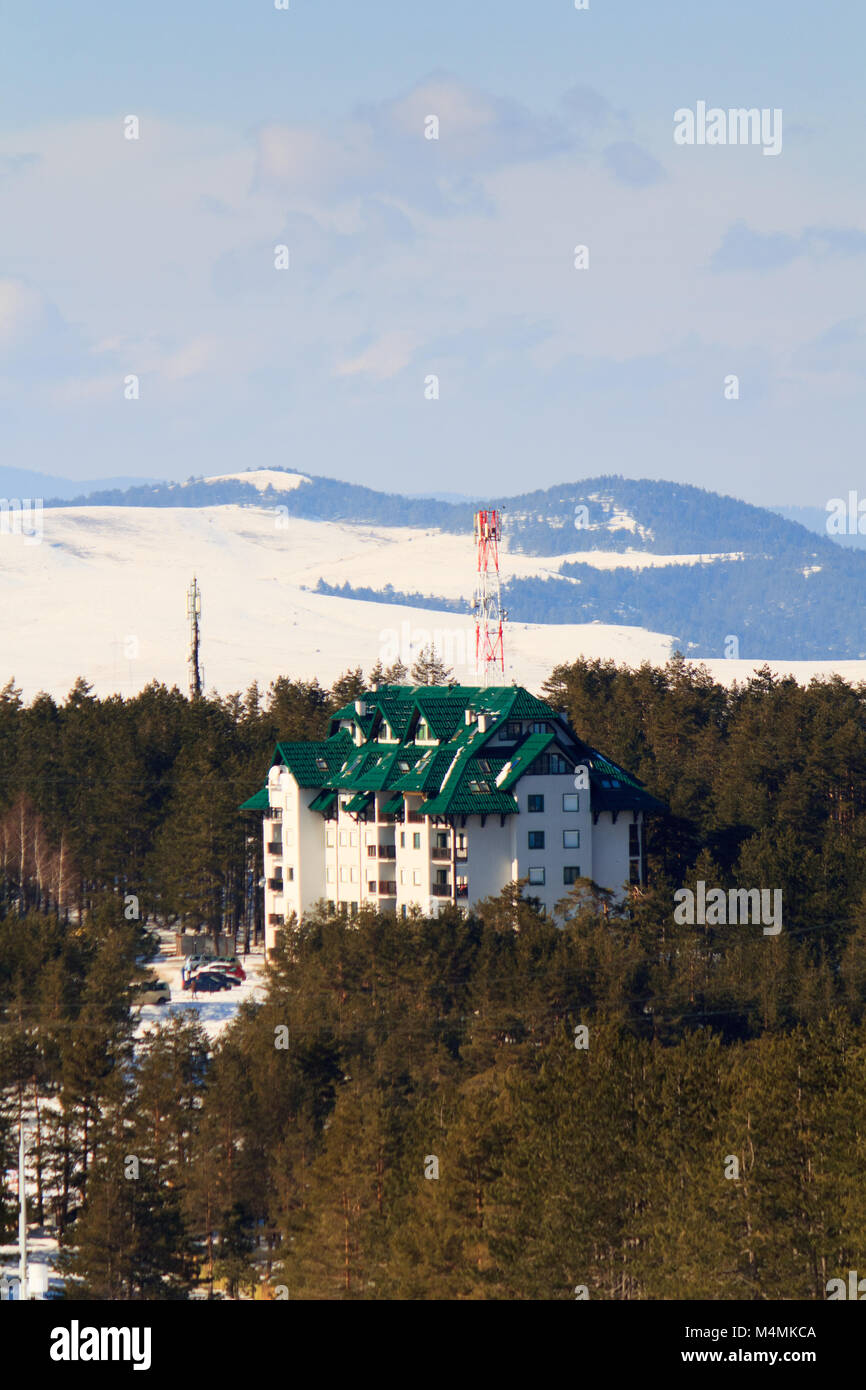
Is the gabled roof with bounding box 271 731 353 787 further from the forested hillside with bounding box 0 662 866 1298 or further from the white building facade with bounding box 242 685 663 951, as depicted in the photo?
the forested hillside with bounding box 0 662 866 1298

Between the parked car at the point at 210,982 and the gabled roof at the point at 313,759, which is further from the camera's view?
the gabled roof at the point at 313,759

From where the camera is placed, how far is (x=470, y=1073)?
65500 mm

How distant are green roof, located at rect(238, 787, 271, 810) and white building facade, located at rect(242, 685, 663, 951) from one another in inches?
72.8

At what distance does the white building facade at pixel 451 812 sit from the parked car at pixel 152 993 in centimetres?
619

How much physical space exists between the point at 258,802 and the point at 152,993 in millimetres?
17743

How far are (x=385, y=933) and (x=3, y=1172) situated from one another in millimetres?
26385

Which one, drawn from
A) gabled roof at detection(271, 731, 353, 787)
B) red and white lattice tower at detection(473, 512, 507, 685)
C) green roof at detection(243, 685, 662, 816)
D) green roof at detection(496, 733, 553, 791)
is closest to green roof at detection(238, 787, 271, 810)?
green roof at detection(243, 685, 662, 816)

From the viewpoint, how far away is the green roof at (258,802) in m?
107

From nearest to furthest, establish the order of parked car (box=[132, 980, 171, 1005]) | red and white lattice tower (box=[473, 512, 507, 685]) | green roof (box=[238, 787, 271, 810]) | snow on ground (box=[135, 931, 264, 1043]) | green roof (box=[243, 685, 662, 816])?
1. snow on ground (box=[135, 931, 264, 1043])
2. parked car (box=[132, 980, 171, 1005])
3. green roof (box=[243, 685, 662, 816])
4. red and white lattice tower (box=[473, 512, 507, 685])
5. green roof (box=[238, 787, 271, 810])

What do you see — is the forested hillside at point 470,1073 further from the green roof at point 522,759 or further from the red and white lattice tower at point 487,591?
the red and white lattice tower at point 487,591

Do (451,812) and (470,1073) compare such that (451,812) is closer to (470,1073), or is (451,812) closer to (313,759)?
(313,759)

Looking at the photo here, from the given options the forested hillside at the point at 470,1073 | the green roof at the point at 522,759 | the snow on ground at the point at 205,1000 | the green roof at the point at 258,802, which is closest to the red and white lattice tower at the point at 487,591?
the green roof at the point at 522,759

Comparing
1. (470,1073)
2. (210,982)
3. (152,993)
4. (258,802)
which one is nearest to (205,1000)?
(152,993)

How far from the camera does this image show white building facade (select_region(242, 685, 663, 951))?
→ 313 ft
